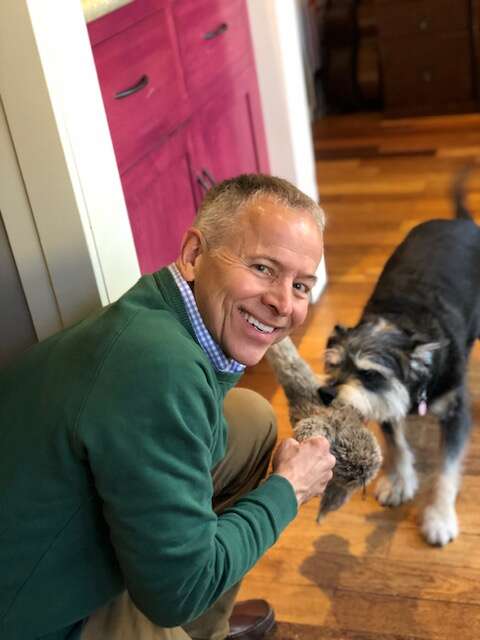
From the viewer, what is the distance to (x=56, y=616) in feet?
3.75

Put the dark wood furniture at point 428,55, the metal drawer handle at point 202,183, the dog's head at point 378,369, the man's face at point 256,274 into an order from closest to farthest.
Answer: the man's face at point 256,274
the dog's head at point 378,369
the metal drawer handle at point 202,183
the dark wood furniture at point 428,55

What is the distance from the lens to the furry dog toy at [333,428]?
150 centimetres

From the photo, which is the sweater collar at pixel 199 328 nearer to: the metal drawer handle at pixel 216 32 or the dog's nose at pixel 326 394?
the dog's nose at pixel 326 394

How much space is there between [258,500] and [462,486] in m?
1.00

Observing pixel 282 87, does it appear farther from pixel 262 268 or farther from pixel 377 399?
pixel 262 268

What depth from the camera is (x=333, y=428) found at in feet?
5.00

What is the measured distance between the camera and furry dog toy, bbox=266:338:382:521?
150 centimetres

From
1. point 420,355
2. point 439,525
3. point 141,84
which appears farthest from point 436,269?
point 141,84

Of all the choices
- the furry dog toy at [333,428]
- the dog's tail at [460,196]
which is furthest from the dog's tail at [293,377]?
the dog's tail at [460,196]

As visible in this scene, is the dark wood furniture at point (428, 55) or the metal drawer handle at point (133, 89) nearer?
the metal drawer handle at point (133, 89)

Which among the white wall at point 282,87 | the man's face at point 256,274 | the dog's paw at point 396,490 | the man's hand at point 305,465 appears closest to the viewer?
the man's face at point 256,274

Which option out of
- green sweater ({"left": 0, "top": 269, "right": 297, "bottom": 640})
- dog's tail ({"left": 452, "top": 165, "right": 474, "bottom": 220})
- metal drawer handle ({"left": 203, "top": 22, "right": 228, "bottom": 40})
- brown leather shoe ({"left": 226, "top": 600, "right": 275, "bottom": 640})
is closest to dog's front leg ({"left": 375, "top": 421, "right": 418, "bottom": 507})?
brown leather shoe ({"left": 226, "top": 600, "right": 275, "bottom": 640})

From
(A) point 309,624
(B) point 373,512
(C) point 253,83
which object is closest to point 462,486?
(B) point 373,512

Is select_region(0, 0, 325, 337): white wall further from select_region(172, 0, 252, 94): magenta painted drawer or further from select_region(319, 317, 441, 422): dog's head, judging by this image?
select_region(172, 0, 252, 94): magenta painted drawer
